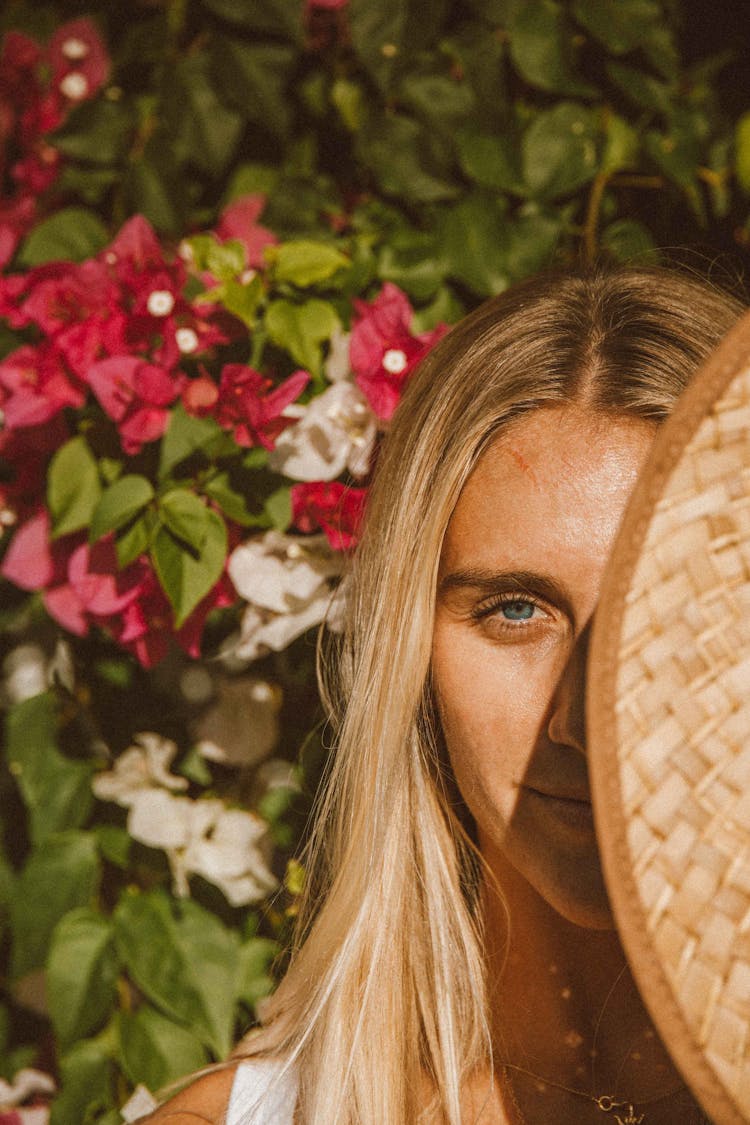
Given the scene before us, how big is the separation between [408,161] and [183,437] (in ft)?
1.65

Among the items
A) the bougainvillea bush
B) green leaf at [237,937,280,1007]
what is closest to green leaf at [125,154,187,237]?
the bougainvillea bush

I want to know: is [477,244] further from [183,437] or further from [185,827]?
[185,827]

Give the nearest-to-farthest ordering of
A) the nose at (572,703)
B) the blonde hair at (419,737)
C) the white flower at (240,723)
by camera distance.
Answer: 1. the nose at (572,703)
2. the blonde hair at (419,737)
3. the white flower at (240,723)

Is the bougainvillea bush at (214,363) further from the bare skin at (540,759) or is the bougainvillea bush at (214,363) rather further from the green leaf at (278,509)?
the bare skin at (540,759)

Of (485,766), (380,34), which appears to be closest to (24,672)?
(485,766)

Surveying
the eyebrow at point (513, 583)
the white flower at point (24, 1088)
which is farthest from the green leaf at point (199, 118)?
the white flower at point (24, 1088)

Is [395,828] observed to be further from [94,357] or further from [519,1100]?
[94,357]

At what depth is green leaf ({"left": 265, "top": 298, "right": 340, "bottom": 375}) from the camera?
1044mm

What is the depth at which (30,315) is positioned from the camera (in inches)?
42.9

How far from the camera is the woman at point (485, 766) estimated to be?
0.81 m

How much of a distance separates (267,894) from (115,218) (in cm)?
91

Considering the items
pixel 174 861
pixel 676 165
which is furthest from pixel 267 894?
pixel 676 165

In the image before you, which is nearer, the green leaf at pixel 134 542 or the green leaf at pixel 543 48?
the green leaf at pixel 134 542

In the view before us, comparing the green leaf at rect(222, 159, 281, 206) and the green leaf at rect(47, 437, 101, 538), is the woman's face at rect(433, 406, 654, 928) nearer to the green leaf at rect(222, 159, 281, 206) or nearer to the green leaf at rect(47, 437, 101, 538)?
the green leaf at rect(47, 437, 101, 538)
